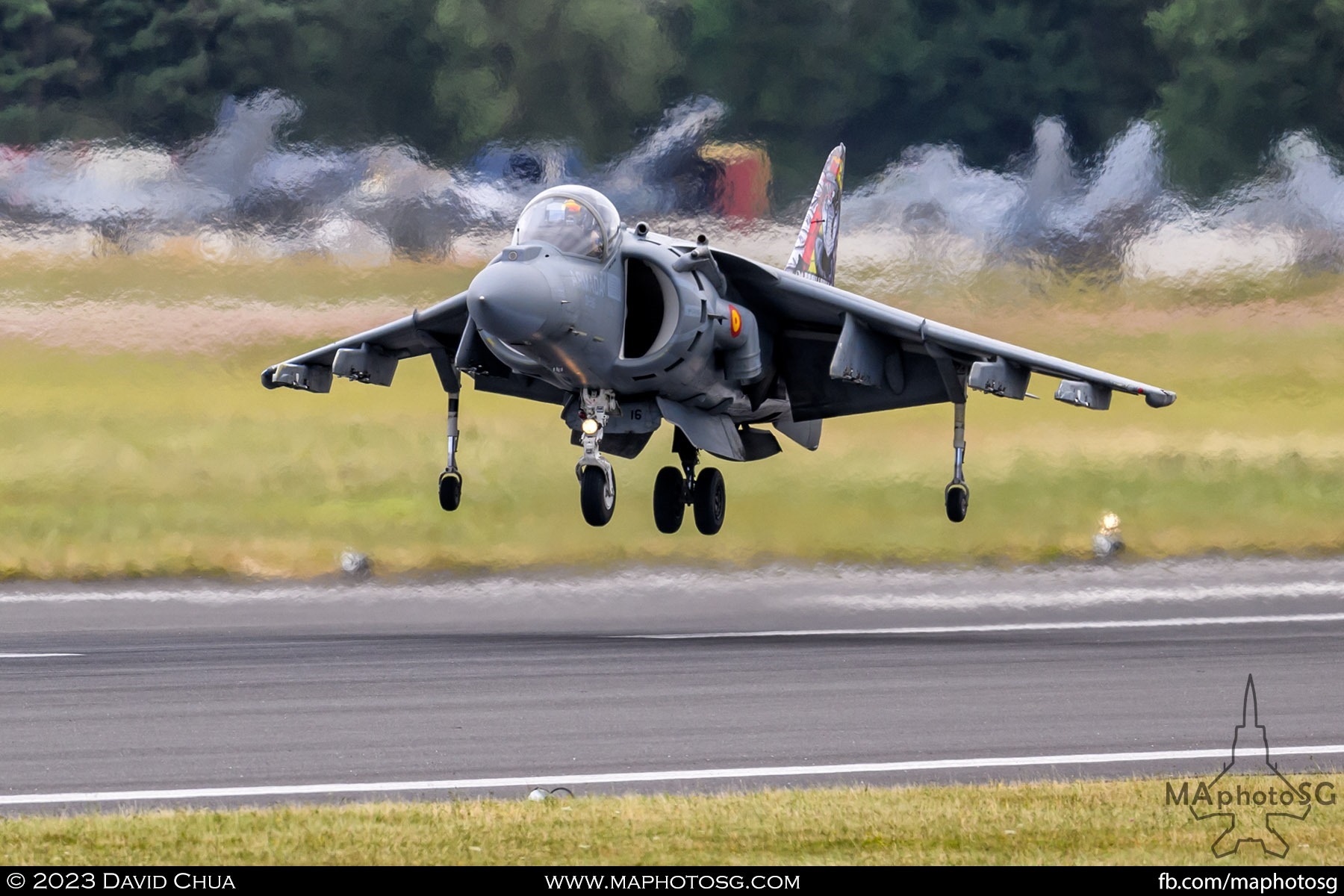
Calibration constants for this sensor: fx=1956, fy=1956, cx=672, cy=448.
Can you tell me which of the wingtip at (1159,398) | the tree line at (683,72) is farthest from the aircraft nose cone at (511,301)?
the tree line at (683,72)

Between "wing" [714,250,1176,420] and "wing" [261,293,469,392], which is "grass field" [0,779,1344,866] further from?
"wing" [261,293,469,392]

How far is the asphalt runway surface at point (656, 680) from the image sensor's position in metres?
14.5

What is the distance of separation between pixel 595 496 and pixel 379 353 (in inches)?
185

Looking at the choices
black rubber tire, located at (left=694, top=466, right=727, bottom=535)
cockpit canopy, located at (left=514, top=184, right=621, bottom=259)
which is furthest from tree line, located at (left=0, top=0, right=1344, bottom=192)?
cockpit canopy, located at (left=514, top=184, right=621, bottom=259)

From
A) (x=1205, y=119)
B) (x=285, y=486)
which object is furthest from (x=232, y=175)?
(x=1205, y=119)

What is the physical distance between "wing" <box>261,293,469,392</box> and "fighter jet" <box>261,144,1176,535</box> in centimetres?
2

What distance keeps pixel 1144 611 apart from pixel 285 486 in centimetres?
1141

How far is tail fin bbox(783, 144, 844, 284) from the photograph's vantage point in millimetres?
23875

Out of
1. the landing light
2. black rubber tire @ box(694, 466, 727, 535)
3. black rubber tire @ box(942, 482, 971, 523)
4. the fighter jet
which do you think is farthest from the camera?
the landing light

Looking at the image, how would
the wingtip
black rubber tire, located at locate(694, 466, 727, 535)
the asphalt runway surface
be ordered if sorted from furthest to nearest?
black rubber tire, located at locate(694, 466, 727, 535) → the wingtip → the asphalt runway surface

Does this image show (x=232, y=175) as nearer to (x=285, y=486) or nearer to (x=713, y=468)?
(x=285, y=486)

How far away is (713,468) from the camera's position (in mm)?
22812

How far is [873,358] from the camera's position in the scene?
2212cm

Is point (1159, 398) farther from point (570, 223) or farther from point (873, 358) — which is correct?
point (570, 223)
